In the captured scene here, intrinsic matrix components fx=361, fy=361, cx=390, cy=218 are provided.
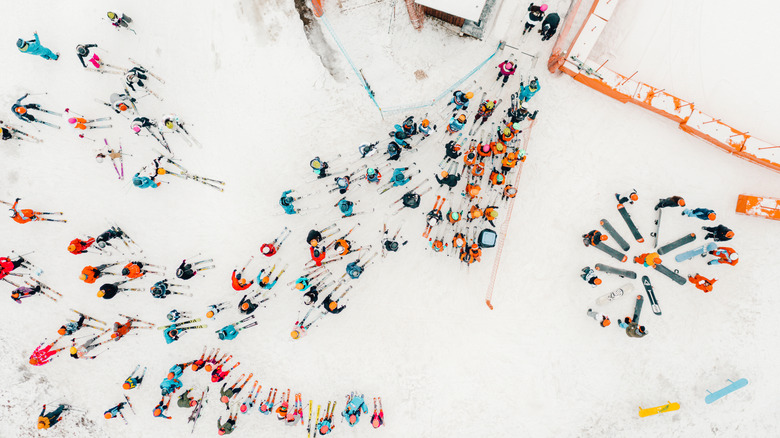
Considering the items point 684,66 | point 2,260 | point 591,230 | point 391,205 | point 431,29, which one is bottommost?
point 2,260

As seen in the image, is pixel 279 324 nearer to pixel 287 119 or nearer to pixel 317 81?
pixel 287 119

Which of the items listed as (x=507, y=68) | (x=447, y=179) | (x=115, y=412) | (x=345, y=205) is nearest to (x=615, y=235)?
(x=447, y=179)

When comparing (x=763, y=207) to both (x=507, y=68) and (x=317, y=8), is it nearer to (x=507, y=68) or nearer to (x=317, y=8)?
(x=507, y=68)

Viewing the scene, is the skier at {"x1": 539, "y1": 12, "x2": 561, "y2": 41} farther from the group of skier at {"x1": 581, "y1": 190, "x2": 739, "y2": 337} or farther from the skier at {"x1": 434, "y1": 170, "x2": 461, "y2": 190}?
the group of skier at {"x1": 581, "y1": 190, "x2": 739, "y2": 337}

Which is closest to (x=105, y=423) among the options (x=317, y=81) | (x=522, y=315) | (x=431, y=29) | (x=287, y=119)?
(x=287, y=119)

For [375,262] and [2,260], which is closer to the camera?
[2,260]

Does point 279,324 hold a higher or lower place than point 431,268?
lower

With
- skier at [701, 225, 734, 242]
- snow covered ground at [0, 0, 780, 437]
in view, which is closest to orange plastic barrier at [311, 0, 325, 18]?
snow covered ground at [0, 0, 780, 437]
